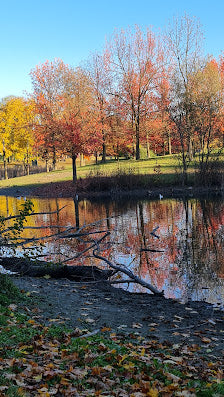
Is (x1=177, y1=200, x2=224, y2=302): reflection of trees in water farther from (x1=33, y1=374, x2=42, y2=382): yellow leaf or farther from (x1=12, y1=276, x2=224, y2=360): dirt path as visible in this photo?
(x1=33, y1=374, x2=42, y2=382): yellow leaf

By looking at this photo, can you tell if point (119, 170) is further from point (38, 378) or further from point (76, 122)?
point (38, 378)

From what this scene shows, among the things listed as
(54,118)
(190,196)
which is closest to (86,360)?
(190,196)

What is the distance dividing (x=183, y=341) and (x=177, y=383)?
233cm

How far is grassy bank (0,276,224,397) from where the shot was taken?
16.7 feet

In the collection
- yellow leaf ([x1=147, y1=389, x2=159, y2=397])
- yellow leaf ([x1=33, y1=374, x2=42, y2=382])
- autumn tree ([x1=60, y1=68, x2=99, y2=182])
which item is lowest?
yellow leaf ([x1=147, y1=389, x2=159, y2=397])

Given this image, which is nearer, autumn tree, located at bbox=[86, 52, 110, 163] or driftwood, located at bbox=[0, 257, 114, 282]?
driftwood, located at bbox=[0, 257, 114, 282]

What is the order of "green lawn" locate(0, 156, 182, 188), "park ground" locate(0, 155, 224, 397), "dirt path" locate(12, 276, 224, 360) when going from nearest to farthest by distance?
"park ground" locate(0, 155, 224, 397) < "dirt path" locate(12, 276, 224, 360) < "green lawn" locate(0, 156, 182, 188)

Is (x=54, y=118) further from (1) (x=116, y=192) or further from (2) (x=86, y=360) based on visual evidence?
(2) (x=86, y=360)

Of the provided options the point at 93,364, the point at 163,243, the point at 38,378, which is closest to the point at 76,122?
the point at 163,243

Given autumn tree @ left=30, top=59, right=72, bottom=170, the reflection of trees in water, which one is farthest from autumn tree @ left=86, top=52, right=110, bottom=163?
the reflection of trees in water

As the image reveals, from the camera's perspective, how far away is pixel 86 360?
5945mm

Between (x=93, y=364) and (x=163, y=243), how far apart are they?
1128cm

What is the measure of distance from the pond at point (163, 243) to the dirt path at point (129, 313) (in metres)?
0.86

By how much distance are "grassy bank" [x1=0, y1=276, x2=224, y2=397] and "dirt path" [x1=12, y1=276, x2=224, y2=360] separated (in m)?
0.46
